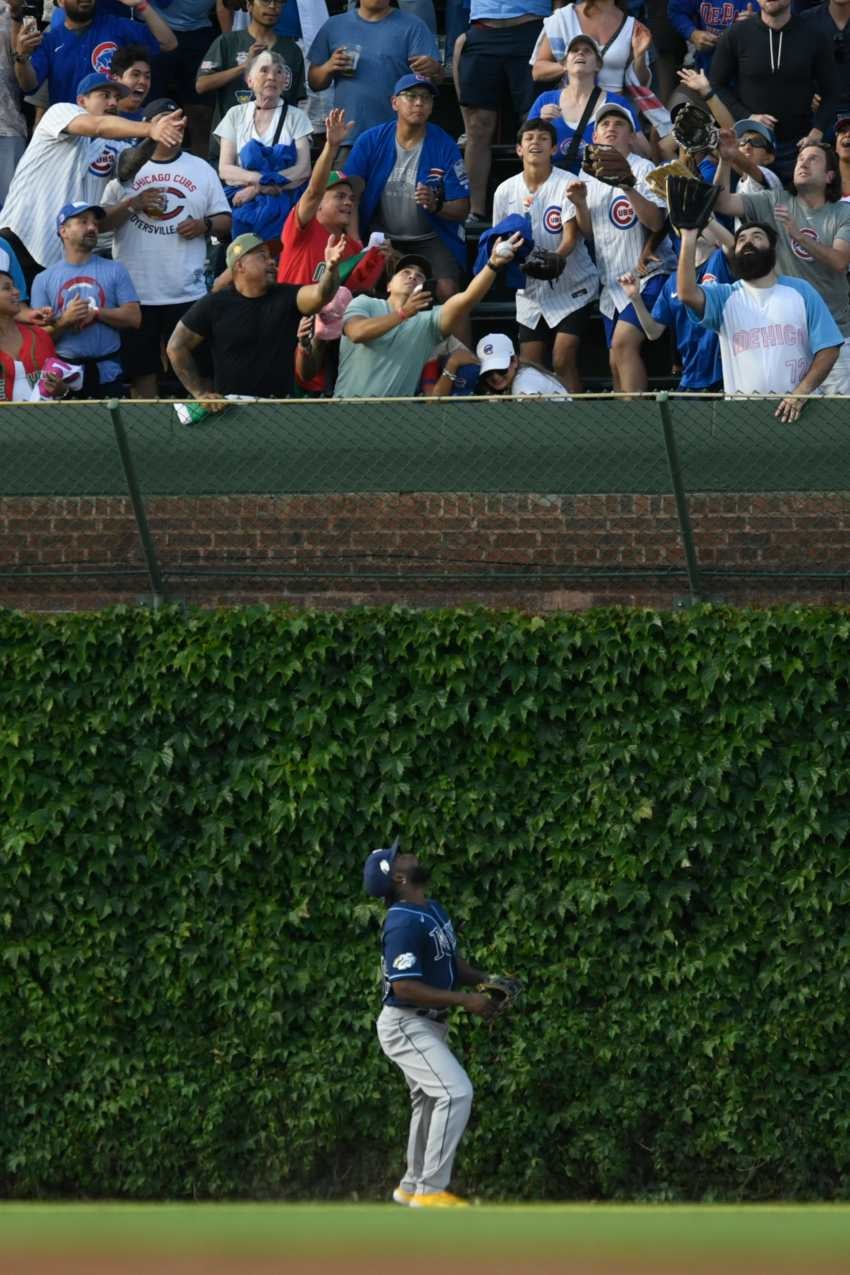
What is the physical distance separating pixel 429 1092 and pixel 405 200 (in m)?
5.94

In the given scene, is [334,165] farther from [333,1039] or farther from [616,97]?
[333,1039]

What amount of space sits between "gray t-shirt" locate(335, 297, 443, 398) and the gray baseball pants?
3.61 meters

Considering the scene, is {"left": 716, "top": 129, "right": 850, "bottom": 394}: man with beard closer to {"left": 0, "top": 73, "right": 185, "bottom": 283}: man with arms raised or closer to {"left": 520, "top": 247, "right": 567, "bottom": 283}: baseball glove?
{"left": 520, "top": 247, "right": 567, "bottom": 283}: baseball glove

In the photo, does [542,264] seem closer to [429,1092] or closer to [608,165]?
[608,165]

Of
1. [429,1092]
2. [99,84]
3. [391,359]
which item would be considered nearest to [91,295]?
[99,84]

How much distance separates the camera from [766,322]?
1148 centimetres

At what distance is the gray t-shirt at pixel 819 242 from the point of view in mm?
12617

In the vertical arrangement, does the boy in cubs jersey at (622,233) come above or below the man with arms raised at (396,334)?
above

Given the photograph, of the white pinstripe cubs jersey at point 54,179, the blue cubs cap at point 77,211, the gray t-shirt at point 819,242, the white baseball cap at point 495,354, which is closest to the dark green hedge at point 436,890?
the white baseball cap at point 495,354

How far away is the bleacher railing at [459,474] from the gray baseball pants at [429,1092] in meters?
2.53

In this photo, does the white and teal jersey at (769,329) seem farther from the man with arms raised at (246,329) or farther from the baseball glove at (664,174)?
the man with arms raised at (246,329)

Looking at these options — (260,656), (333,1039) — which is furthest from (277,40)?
(333,1039)

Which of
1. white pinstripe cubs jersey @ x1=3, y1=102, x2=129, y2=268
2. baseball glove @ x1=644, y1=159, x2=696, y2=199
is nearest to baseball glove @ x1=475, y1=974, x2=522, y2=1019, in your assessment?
baseball glove @ x1=644, y1=159, x2=696, y2=199

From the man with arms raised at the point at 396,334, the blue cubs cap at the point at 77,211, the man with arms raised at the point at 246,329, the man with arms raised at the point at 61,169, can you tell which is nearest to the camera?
the man with arms raised at the point at 396,334
